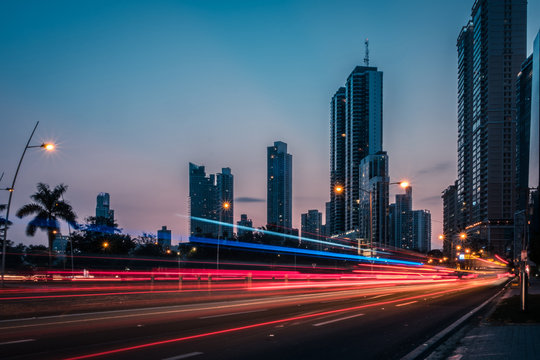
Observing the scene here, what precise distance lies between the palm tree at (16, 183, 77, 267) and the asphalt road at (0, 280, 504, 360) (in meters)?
40.0

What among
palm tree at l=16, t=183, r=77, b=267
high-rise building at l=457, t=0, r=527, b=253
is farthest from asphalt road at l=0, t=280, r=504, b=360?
high-rise building at l=457, t=0, r=527, b=253

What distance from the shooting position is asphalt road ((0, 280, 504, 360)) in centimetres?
974

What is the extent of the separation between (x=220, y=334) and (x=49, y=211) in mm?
47993

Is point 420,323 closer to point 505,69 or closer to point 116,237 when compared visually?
point 116,237

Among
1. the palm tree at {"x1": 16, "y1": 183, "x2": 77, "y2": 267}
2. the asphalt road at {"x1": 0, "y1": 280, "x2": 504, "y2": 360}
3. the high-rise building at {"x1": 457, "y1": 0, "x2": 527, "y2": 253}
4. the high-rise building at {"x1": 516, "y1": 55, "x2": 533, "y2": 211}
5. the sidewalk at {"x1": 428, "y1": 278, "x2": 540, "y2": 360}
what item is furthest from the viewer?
the high-rise building at {"x1": 457, "y1": 0, "x2": 527, "y2": 253}

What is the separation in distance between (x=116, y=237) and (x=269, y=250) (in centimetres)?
2990

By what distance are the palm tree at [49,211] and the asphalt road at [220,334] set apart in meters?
40.0

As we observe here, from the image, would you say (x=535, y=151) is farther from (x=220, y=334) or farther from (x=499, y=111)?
(x=499, y=111)

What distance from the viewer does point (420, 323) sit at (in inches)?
611

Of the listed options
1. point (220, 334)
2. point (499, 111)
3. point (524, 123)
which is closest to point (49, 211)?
point (220, 334)

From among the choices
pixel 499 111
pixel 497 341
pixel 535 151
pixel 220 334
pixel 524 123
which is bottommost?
pixel 220 334

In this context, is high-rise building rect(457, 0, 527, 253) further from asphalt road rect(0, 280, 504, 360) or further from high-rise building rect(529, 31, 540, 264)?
asphalt road rect(0, 280, 504, 360)

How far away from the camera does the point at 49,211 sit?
53.4m

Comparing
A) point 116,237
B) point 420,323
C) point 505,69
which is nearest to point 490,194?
point 505,69
